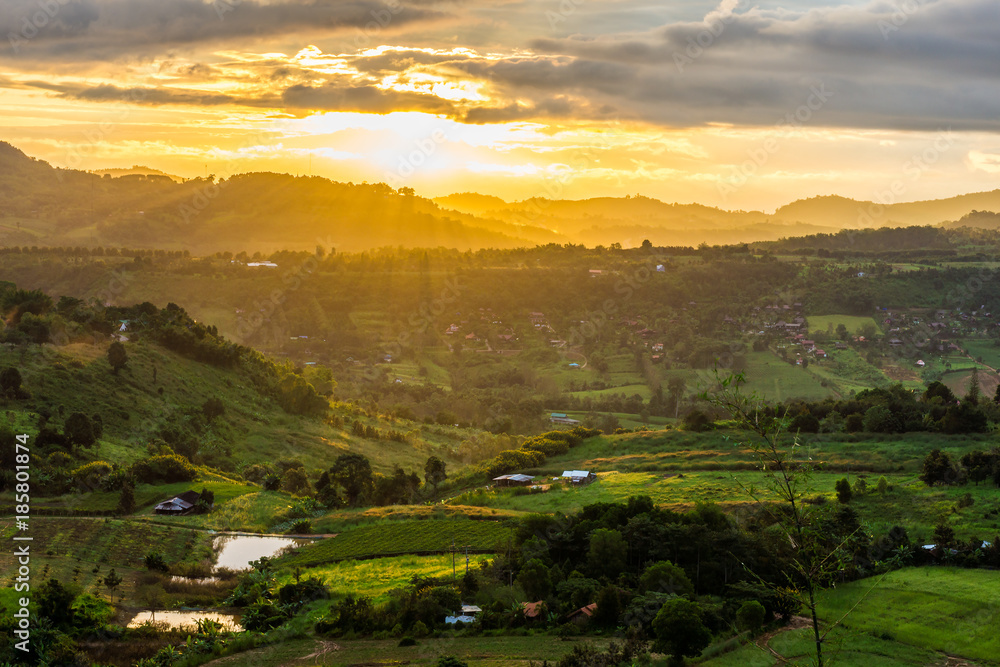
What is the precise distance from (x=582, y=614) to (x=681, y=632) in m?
4.91

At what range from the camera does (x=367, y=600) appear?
31156mm

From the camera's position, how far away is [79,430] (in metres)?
47.6

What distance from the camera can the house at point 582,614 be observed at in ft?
94.6

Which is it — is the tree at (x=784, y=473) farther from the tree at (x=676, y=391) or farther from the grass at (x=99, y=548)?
the tree at (x=676, y=391)

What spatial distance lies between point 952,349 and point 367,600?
9524cm

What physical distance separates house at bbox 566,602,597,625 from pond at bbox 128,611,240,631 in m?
12.1

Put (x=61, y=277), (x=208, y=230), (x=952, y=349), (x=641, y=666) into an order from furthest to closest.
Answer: (x=208, y=230) < (x=61, y=277) < (x=952, y=349) < (x=641, y=666)

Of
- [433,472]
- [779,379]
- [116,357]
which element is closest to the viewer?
[433,472]

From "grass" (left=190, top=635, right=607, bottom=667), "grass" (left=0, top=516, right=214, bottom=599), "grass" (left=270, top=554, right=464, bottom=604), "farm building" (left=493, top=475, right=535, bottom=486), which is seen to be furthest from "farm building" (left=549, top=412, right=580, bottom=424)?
"grass" (left=190, top=635, right=607, bottom=667)

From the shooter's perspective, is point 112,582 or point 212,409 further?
point 212,409

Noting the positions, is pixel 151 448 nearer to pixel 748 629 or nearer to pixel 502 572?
pixel 502 572

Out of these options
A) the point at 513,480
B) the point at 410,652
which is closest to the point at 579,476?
the point at 513,480

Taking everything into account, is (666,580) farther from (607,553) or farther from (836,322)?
(836,322)

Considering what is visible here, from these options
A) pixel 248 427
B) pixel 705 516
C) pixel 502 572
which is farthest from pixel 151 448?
pixel 705 516
